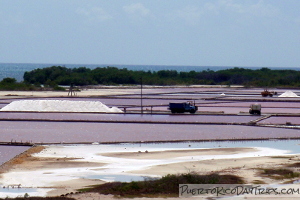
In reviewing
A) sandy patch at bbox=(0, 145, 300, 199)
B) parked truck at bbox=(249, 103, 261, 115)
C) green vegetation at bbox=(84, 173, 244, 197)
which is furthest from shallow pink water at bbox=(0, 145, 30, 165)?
parked truck at bbox=(249, 103, 261, 115)

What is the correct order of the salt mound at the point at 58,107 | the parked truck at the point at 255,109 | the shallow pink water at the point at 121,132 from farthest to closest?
the salt mound at the point at 58,107 < the parked truck at the point at 255,109 < the shallow pink water at the point at 121,132

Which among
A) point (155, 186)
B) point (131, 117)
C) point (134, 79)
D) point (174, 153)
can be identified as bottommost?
point (134, 79)

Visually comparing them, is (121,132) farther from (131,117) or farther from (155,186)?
(155,186)

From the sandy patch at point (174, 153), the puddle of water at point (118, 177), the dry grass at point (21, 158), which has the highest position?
the dry grass at point (21, 158)

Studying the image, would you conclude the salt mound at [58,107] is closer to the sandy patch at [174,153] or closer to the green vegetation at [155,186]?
the sandy patch at [174,153]

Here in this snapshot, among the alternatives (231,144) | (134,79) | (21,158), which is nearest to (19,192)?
(21,158)

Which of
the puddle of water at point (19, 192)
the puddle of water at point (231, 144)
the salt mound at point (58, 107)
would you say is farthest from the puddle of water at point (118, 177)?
the salt mound at point (58, 107)

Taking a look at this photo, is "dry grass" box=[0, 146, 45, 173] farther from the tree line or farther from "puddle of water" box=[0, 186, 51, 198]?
the tree line

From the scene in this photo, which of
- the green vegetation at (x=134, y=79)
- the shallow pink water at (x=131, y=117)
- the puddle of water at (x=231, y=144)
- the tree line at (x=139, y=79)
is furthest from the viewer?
the green vegetation at (x=134, y=79)
